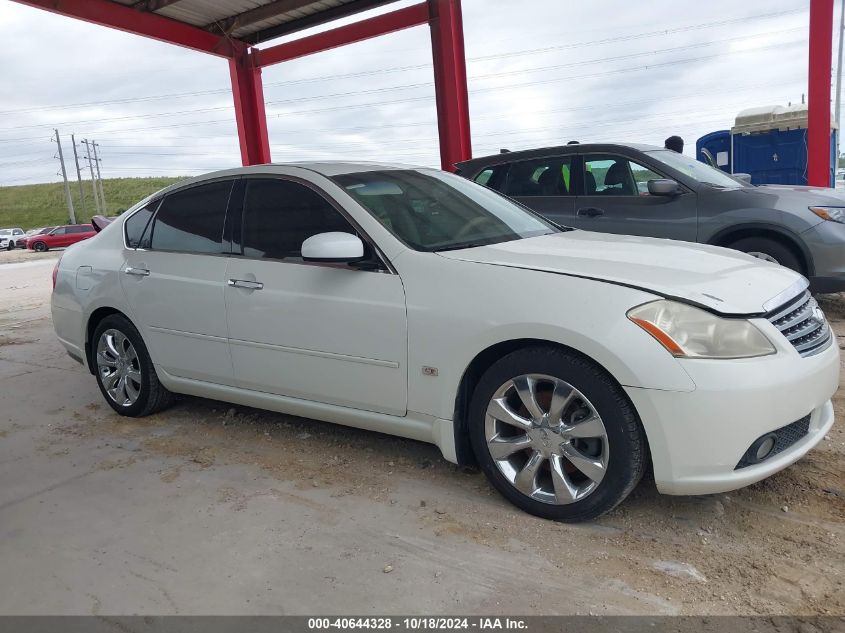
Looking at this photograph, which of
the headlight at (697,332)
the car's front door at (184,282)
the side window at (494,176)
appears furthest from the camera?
the side window at (494,176)

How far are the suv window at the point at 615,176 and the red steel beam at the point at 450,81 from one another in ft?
10.8

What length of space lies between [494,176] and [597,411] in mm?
4980

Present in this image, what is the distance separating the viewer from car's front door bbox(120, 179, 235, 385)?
3.88 metres

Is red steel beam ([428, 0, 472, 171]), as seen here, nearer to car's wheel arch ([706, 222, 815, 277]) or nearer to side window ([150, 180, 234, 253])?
car's wheel arch ([706, 222, 815, 277])

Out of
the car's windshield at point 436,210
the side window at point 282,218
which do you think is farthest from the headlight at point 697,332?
the side window at point 282,218

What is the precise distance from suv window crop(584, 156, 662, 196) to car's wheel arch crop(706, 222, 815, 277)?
2.57ft

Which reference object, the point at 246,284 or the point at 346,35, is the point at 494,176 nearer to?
the point at 246,284

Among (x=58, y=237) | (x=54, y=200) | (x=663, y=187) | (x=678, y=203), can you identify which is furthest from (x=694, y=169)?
(x=54, y=200)

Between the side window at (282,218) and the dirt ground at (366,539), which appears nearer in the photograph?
the dirt ground at (366,539)

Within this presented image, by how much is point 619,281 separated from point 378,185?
1.50 meters

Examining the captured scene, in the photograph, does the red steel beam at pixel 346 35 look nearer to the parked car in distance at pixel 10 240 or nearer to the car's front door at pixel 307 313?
the car's front door at pixel 307 313

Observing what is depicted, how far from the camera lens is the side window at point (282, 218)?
11.6ft

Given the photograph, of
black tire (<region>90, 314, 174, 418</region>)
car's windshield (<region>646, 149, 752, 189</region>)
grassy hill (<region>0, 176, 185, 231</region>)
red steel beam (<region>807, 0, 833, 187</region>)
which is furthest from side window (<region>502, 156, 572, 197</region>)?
grassy hill (<region>0, 176, 185, 231</region>)

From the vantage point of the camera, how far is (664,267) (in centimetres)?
291
